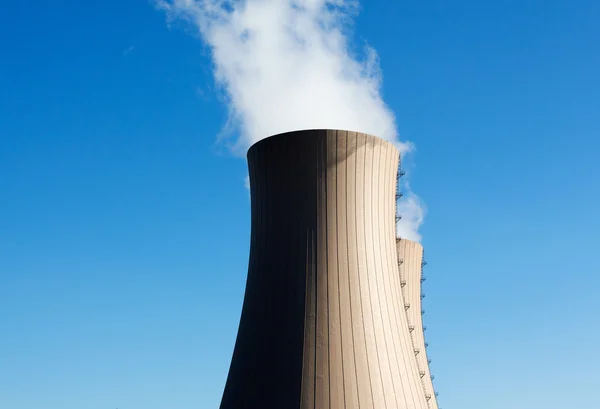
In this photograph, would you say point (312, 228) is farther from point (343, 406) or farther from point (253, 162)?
point (343, 406)

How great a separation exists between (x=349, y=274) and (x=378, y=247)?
42.6 inches

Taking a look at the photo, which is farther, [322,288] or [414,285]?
[414,285]

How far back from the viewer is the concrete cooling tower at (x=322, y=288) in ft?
47.1

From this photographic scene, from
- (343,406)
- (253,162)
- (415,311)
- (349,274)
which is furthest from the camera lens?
(415,311)

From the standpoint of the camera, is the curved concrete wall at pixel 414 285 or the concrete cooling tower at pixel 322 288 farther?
the curved concrete wall at pixel 414 285

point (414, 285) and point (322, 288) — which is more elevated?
point (414, 285)

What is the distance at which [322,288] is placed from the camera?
585 inches

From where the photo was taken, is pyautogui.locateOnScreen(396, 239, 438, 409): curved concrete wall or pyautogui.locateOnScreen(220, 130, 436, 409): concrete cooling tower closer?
pyautogui.locateOnScreen(220, 130, 436, 409): concrete cooling tower

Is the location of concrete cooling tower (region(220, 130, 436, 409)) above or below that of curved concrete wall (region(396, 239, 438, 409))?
below

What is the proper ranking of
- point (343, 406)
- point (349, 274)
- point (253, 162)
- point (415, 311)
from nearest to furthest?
1. point (343, 406)
2. point (349, 274)
3. point (253, 162)
4. point (415, 311)

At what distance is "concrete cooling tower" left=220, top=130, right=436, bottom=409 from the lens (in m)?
14.4

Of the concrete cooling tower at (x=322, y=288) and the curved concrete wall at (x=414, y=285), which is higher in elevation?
the curved concrete wall at (x=414, y=285)

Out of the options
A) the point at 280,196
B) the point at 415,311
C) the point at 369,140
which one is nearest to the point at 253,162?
the point at 280,196

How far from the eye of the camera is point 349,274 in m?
15.0
